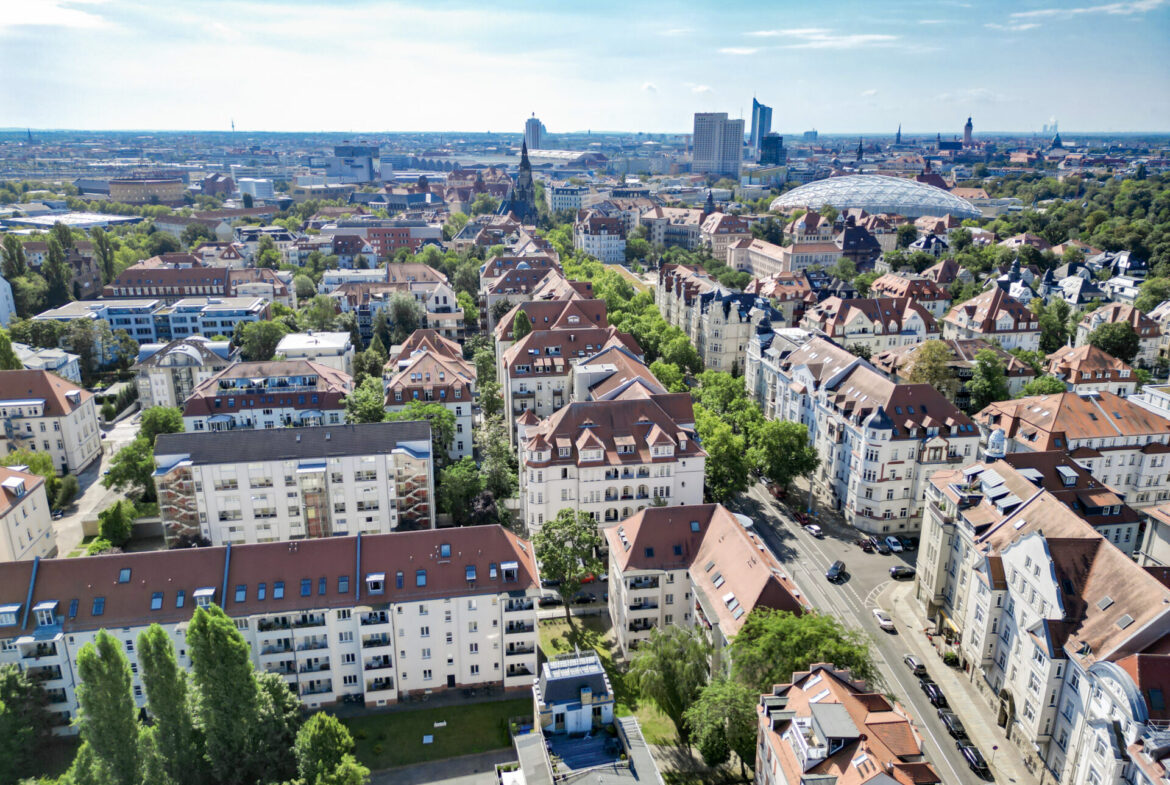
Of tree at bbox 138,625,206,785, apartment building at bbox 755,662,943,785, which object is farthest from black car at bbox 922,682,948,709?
tree at bbox 138,625,206,785

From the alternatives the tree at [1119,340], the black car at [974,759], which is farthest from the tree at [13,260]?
the tree at [1119,340]

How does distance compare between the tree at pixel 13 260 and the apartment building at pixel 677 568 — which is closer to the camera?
the apartment building at pixel 677 568

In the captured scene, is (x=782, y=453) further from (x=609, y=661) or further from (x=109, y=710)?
(x=109, y=710)

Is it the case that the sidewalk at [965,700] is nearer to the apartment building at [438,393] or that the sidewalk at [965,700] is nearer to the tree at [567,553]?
the tree at [567,553]

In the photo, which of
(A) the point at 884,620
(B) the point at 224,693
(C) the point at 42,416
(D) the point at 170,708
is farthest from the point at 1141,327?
(C) the point at 42,416

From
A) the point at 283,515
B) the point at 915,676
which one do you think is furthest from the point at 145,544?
the point at 915,676

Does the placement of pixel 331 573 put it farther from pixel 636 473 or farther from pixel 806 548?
pixel 806 548

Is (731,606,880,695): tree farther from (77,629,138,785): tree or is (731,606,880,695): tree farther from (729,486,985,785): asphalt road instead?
(77,629,138,785): tree
